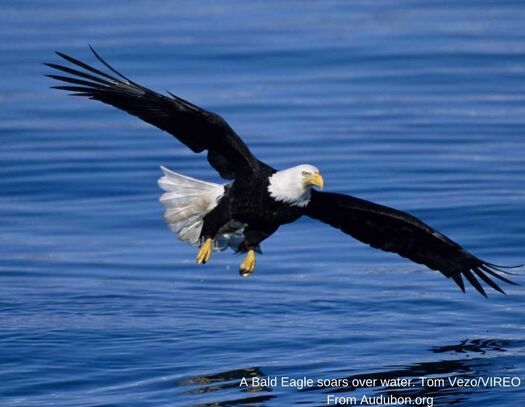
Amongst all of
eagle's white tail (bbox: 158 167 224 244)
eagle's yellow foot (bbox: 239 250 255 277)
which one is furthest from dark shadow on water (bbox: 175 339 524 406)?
eagle's white tail (bbox: 158 167 224 244)

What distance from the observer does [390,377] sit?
30.5 ft

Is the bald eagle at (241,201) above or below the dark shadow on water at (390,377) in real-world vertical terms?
above

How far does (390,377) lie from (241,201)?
1391 mm

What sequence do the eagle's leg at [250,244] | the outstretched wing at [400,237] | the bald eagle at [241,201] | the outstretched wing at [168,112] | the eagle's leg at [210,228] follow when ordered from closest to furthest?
1. the outstretched wing at [168,112]
2. the bald eagle at [241,201]
3. the eagle's leg at [210,228]
4. the eagle's leg at [250,244]
5. the outstretched wing at [400,237]

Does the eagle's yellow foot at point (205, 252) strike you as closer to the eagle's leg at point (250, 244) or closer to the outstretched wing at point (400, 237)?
the eagle's leg at point (250, 244)

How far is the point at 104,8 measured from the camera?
21.3 meters

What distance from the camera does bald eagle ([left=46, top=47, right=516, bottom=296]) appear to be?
950 centimetres

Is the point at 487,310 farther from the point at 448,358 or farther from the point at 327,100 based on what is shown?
the point at 327,100

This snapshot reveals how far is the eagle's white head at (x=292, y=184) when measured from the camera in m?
9.70

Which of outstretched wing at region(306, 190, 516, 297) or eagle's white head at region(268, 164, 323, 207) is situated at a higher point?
eagle's white head at region(268, 164, 323, 207)

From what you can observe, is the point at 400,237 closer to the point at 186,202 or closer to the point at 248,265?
the point at 248,265

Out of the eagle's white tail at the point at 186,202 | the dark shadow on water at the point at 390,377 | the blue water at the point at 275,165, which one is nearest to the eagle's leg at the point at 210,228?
the eagle's white tail at the point at 186,202

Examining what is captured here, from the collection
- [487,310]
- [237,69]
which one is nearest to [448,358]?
[487,310]

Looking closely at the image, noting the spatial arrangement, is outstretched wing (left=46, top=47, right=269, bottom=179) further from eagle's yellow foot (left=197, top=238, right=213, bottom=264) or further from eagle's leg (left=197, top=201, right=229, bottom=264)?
eagle's yellow foot (left=197, top=238, right=213, bottom=264)
